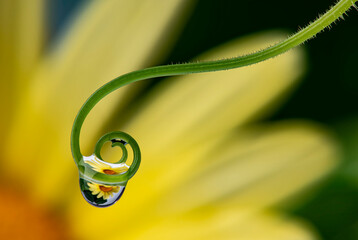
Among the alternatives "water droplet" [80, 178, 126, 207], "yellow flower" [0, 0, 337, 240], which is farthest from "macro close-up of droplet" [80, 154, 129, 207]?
"yellow flower" [0, 0, 337, 240]

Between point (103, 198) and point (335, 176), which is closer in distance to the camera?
point (103, 198)

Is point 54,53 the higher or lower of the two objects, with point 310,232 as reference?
higher

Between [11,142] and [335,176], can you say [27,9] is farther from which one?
[335,176]

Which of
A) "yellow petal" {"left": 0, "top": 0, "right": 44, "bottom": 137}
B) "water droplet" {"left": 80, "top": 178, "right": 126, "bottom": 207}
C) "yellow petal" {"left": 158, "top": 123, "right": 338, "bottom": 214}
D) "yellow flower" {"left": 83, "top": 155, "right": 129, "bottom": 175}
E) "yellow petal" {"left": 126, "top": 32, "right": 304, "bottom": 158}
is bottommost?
"water droplet" {"left": 80, "top": 178, "right": 126, "bottom": 207}

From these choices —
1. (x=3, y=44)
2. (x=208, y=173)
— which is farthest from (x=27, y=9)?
(x=208, y=173)

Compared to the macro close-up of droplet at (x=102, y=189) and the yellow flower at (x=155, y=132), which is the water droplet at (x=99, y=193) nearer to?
the macro close-up of droplet at (x=102, y=189)

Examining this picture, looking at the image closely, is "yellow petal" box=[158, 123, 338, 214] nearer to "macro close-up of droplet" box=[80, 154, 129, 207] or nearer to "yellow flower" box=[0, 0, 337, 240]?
"yellow flower" box=[0, 0, 337, 240]
